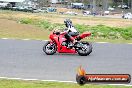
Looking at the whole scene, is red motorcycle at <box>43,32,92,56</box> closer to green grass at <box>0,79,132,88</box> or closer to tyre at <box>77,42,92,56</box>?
tyre at <box>77,42,92,56</box>

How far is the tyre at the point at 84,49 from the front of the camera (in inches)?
571

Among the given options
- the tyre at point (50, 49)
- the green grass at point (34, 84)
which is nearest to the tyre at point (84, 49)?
the tyre at point (50, 49)

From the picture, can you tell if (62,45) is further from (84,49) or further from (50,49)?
(84,49)

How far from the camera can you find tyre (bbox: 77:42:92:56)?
47.6 ft

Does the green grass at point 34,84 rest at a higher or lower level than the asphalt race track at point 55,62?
higher

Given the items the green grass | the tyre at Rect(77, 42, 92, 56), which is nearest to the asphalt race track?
the tyre at Rect(77, 42, 92, 56)

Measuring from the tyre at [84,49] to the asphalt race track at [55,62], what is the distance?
158mm

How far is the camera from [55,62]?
42.9 ft

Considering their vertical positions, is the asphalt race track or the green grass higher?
the green grass

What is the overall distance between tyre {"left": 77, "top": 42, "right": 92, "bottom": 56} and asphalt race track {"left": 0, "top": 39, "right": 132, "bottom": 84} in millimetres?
158

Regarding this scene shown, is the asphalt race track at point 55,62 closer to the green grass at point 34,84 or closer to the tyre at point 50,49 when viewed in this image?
the tyre at point 50,49

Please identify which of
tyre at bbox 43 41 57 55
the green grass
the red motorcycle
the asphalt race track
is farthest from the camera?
tyre at bbox 43 41 57 55

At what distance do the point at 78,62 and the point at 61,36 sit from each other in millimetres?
2032

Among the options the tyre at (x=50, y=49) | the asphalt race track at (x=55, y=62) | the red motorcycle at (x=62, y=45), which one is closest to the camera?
the asphalt race track at (x=55, y=62)
